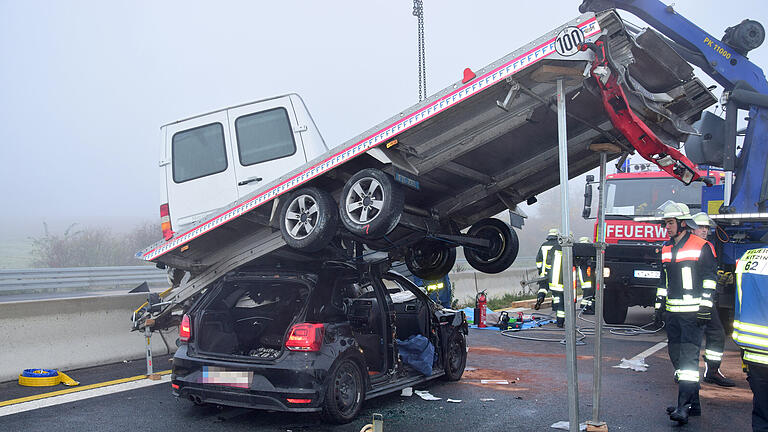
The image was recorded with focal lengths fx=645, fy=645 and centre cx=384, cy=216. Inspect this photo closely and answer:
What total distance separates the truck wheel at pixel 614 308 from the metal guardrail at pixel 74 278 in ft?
45.4

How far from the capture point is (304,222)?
5.91 metres

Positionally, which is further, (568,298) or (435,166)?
(435,166)

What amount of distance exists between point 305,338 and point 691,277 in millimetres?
3559

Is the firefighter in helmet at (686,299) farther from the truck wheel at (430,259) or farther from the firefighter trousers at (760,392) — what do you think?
the truck wheel at (430,259)

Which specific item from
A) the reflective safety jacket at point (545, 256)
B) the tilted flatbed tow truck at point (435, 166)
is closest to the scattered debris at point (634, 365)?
the tilted flatbed tow truck at point (435, 166)

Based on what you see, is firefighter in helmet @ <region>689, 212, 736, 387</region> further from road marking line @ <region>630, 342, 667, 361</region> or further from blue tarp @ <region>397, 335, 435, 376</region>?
blue tarp @ <region>397, 335, 435, 376</region>

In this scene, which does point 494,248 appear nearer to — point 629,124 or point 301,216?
point 301,216

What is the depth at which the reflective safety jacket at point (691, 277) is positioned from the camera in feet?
19.3

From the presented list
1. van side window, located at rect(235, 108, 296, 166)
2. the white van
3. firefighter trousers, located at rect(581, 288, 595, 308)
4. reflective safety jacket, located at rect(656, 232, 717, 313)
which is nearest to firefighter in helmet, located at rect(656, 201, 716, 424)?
reflective safety jacket, located at rect(656, 232, 717, 313)

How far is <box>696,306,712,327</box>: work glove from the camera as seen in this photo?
5.84 metres

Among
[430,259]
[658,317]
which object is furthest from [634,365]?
[658,317]

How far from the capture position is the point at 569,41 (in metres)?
4.39

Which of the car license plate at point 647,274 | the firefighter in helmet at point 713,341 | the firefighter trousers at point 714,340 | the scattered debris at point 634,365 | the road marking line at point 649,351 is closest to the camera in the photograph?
the firefighter in helmet at point 713,341

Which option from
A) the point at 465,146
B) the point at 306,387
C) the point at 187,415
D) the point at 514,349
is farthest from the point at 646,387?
the point at 187,415
